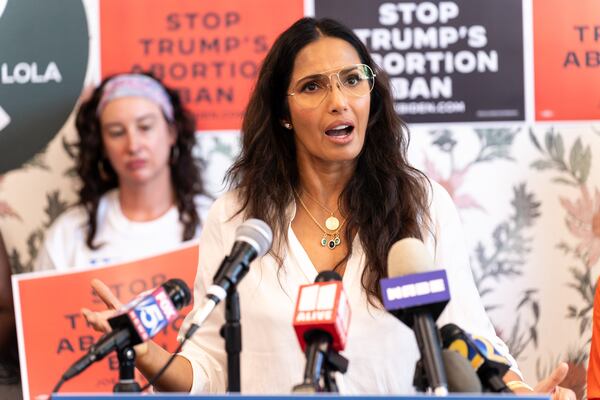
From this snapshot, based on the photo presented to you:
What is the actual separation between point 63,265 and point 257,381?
1.44m

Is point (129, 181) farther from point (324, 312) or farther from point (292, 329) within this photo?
point (324, 312)

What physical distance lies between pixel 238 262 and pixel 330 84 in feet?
3.09

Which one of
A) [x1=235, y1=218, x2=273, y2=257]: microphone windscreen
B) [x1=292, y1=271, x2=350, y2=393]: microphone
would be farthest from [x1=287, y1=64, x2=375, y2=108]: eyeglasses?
[x1=292, y1=271, x2=350, y2=393]: microphone

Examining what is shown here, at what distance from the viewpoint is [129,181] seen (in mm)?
3480

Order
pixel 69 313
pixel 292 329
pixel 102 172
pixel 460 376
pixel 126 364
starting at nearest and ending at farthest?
pixel 460 376, pixel 126 364, pixel 292 329, pixel 69 313, pixel 102 172

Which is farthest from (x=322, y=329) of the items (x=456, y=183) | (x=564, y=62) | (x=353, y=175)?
(x=564, y=62)

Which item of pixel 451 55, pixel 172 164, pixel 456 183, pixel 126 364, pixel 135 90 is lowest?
pixel 126 364

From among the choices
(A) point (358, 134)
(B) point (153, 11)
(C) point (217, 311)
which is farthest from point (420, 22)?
(C) point (217, 311)

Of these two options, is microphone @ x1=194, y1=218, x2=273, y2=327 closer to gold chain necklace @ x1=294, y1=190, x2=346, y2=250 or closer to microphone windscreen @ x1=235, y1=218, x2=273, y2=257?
microphone windscreen @ x1=235, y1=218, x2=273, y2=257

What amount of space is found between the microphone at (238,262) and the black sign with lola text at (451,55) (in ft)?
6.46

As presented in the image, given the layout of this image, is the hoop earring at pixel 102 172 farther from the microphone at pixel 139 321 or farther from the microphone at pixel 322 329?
the microphone at pixel 322 329

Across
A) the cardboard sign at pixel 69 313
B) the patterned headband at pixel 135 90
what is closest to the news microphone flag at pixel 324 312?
the cardboard sign at pixel 69 313

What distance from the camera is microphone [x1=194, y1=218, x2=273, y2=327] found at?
1528mm

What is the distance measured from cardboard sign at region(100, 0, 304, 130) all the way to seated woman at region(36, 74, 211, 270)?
0.10 metres
